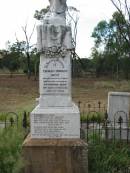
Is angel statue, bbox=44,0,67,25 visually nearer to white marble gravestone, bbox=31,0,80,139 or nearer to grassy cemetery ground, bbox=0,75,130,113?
white marble gravestone, bbox=31,0,80,139

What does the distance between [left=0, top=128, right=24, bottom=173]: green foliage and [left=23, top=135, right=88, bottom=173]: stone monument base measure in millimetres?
200

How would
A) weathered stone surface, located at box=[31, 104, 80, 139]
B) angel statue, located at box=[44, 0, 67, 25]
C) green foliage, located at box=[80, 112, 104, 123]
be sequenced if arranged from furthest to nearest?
1. green foliage, located at box=[80, 112, 104, 123]
2. angel statue, located at box=[44, 0, 67, 25]
3. weathered stone surface, located at box=[31, 104, 80, 139]

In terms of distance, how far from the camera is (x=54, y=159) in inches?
345

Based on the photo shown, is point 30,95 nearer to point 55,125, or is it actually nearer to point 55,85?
point 55,85

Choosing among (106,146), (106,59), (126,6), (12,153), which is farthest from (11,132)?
(106,59)

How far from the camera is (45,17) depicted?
9.52 metres

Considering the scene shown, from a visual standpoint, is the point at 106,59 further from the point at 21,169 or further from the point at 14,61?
the point at 21,169

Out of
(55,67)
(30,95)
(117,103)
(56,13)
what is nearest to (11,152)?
(55,67)

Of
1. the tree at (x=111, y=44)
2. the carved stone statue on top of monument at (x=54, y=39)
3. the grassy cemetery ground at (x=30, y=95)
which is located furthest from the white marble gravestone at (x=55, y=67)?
the tree at (x=111, y=44)

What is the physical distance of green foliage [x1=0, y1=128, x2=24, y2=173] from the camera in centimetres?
863

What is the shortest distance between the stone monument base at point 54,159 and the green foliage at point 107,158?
1.20 ft

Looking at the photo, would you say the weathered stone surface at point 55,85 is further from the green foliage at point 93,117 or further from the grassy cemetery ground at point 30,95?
the grassy cemetery ground at point 30,95

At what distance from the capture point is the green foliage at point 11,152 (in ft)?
28.3

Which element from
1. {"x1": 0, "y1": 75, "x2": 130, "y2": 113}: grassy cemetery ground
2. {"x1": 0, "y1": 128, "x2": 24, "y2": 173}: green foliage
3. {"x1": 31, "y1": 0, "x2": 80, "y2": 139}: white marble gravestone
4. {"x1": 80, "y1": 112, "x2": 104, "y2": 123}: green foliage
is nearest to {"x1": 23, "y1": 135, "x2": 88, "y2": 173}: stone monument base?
{"x1": 0, "y1": 128, "x2": 24, "y2": 173}: green foliage
